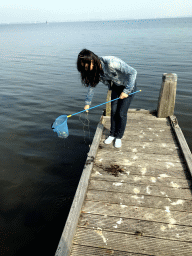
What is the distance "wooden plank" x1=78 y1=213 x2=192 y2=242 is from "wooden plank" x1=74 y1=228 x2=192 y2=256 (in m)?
0.05

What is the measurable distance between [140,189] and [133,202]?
0.29 meters

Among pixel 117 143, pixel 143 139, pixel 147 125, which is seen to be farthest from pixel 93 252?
pixel 147 125

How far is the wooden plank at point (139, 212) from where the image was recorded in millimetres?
2521

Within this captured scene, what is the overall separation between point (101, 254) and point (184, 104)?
26.9ft

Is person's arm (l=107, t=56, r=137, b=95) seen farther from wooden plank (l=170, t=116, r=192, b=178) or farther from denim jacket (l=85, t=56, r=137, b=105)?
wooden plank (l=170, t=116, r=192, b=178)

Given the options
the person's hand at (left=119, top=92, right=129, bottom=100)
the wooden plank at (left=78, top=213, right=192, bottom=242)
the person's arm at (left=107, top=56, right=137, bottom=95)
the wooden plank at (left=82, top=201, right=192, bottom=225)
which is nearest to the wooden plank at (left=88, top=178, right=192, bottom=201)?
the wooden plank at (left=82, top=201, right=192, bottom=225)

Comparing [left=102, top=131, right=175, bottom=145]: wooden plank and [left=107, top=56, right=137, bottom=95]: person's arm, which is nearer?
[left=107, top=56, right=137, bottom=95]: person's arm

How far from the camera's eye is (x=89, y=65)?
285 centimetres

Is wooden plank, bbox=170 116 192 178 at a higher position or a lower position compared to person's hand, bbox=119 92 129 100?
lower

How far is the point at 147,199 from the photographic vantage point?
2844 mm

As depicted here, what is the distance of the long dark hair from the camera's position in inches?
109

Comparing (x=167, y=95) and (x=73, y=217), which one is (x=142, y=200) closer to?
(x=73, y=217)

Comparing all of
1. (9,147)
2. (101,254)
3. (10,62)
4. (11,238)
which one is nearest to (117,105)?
(101,254)

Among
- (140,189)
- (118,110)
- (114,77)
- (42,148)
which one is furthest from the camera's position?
(42,148)
